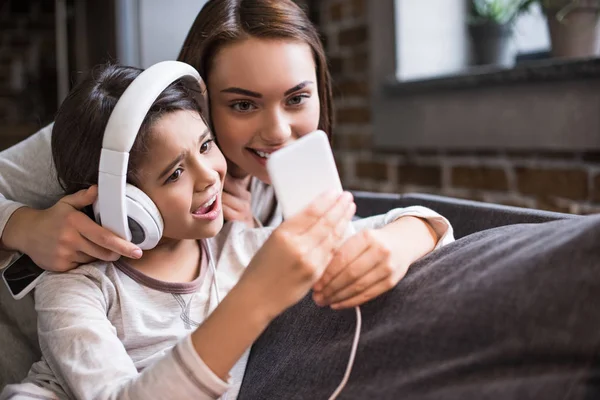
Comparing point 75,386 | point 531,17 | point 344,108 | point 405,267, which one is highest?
point 531,17

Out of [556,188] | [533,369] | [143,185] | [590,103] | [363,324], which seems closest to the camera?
[533,369]

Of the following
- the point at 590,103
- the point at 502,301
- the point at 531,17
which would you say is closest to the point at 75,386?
the point at 502,301

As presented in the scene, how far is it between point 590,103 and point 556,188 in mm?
254

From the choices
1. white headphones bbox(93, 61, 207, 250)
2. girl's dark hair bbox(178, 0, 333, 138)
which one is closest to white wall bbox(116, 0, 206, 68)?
girl's dark hair bbox(178, 0, 333, 138)

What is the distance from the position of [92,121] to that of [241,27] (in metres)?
0.37

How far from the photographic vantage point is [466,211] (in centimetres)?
99

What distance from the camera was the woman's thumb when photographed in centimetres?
83

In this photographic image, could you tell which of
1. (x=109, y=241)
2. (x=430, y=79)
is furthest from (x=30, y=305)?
(x=430, y=79)

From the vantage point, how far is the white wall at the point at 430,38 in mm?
2174

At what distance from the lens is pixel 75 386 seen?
0.70m

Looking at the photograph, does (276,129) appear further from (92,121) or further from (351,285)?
(351,285)

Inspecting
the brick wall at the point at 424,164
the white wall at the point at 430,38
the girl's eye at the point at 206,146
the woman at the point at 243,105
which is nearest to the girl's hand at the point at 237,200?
the woman at the point at 243,105

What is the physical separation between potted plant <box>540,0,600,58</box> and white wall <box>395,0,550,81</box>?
468mm

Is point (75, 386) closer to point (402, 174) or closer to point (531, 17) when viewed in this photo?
point (402, 174)
